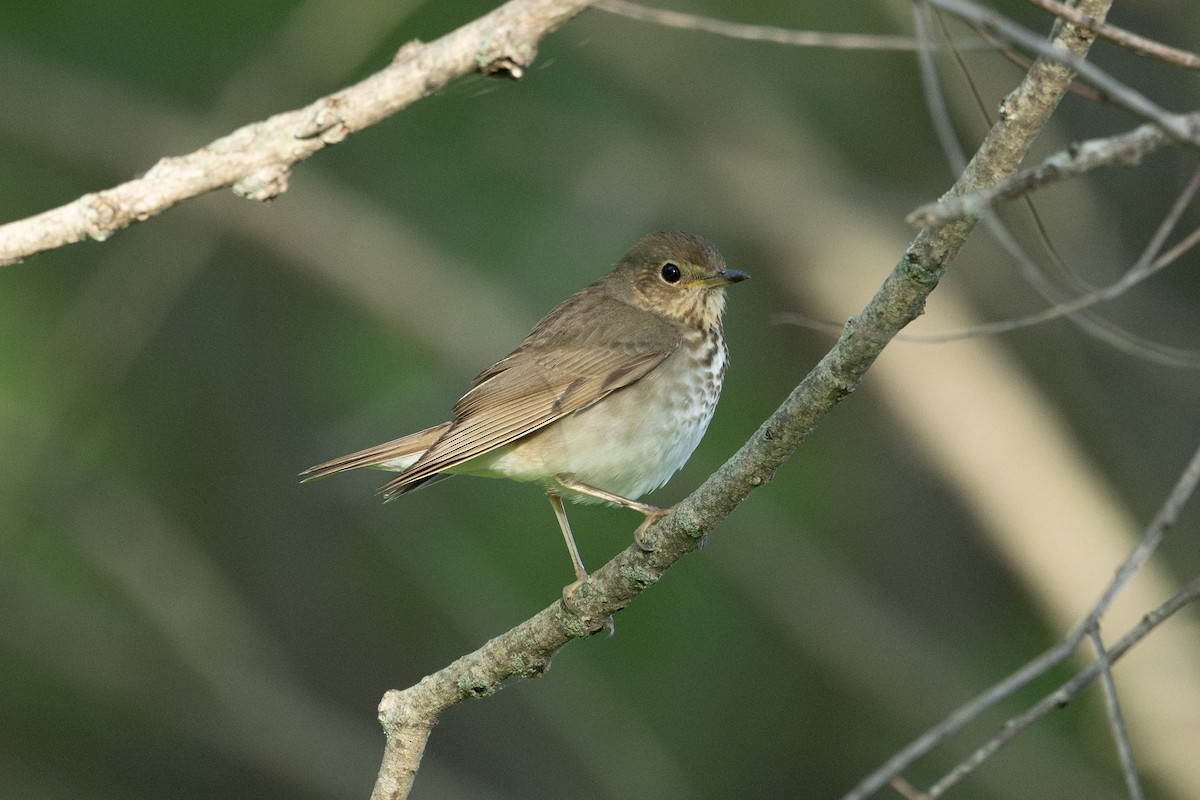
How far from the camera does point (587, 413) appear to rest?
18.0 ft

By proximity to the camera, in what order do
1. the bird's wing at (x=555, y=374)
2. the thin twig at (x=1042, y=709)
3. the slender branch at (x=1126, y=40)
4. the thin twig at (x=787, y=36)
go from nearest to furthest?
the thin twig at (x=1042, y=709), the slender branch at (x=1126, y=40), the thin twig at (x=787, y=36), the bird's wing at (x=555, y=374)

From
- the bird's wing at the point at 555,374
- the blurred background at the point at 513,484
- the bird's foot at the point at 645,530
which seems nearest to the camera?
the bird's foot at the point at 645,530

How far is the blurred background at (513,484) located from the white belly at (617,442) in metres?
2.28

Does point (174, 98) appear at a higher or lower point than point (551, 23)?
higher

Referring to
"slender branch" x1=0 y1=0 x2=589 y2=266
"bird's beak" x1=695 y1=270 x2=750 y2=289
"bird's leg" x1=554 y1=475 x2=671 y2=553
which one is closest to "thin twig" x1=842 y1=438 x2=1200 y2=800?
"slender branch" x1=0 y1=0 x2=589 y2=266

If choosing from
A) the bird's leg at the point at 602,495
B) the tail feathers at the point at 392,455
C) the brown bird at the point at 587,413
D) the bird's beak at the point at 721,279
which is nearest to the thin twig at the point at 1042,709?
the bird's leg at the point at 602,495

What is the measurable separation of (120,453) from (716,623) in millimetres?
3895

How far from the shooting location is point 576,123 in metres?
8.96

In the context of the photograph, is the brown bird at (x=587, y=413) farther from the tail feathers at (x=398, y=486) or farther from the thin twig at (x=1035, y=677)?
the thin twig at (x=1035, y=677)

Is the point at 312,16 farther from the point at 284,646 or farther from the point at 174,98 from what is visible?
the point at 284,646

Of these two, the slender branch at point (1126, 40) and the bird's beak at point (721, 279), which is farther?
the bird's beak at point (721, 279)

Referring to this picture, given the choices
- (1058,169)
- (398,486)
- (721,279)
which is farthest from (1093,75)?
(721,279)

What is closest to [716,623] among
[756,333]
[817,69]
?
[756,333]

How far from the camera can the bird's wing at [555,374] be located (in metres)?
5.23
